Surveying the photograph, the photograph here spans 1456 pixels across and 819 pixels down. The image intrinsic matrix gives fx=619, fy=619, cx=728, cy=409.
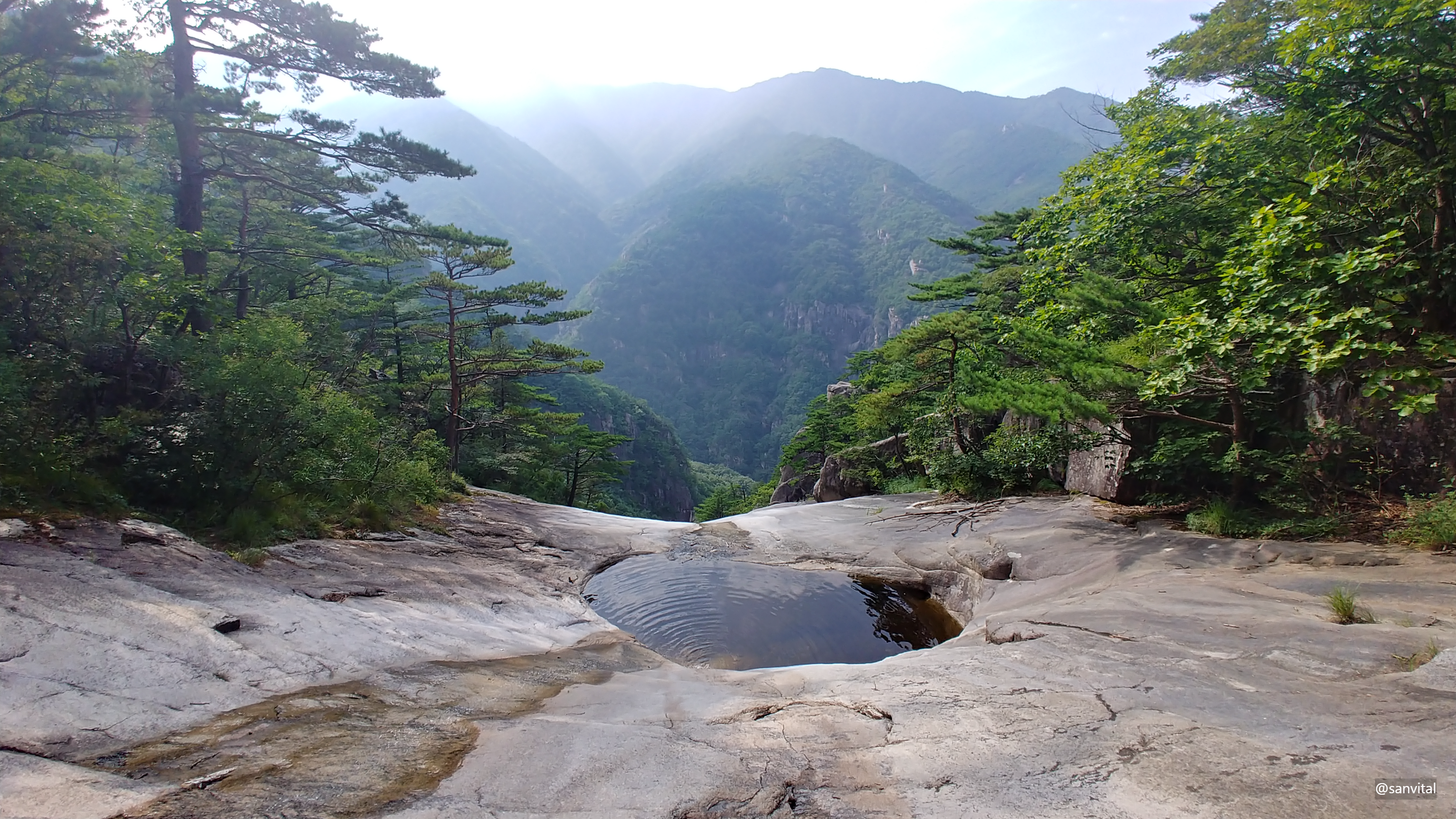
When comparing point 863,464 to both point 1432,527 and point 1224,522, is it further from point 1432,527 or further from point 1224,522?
point 1432,527

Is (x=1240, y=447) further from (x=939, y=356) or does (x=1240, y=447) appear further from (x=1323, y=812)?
(x=939, y=356)

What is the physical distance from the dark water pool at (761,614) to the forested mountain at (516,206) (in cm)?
14244

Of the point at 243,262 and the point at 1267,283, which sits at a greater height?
the point at 1267,283

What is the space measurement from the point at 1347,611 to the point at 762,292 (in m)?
152

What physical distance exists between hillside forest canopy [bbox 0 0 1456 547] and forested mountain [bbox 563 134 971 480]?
309 ft

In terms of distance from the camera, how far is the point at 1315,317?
556 centimetres

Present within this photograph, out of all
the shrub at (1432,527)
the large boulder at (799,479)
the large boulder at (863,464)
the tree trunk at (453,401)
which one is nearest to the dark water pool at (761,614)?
the shrub at (1432,527)

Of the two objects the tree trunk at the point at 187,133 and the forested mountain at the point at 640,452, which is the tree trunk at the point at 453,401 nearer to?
the tree trunk at the point at 187,133

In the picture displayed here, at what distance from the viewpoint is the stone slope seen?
276 centimetres

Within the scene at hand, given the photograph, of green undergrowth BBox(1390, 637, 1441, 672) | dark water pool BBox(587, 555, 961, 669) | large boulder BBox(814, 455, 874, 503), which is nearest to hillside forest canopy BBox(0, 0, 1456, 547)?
green undergrowth BBox(1390, 637, 1441, 672)

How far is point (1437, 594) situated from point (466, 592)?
29.1ft

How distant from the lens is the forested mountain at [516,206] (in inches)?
5886
